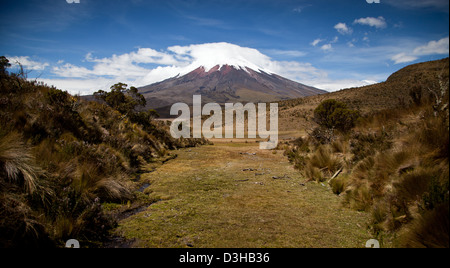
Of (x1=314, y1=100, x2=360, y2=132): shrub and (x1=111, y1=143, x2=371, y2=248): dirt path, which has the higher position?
(x1=314, y1=100, x2=360, y2=132): shrub

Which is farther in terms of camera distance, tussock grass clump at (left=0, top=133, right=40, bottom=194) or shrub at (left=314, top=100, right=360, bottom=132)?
shrub at (left=314, top=100, right=360, bottom=132)

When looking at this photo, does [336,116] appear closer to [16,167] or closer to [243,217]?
[243,217]

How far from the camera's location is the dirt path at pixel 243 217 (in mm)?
3221

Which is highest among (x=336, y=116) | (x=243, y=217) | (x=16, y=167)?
(x=336, y=116)

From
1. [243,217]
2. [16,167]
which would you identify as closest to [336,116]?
[243,217]

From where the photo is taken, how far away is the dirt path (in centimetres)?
322

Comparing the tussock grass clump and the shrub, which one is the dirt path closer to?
the tussock grass clump

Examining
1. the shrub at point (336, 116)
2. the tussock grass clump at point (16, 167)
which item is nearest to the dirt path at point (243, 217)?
the tussock grass clump at point (16, 167)

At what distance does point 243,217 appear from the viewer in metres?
4.02

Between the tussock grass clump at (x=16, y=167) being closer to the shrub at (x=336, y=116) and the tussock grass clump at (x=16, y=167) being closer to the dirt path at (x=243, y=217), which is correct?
the dirt path at (x=243, y=217)

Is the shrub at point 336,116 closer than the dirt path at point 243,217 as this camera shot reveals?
No

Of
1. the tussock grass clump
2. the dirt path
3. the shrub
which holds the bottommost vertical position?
the dirt path

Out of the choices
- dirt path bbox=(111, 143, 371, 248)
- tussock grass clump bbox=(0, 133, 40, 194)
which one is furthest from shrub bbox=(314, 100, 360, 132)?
tussock grass clump bbox=(0, 133, 40, 194)
